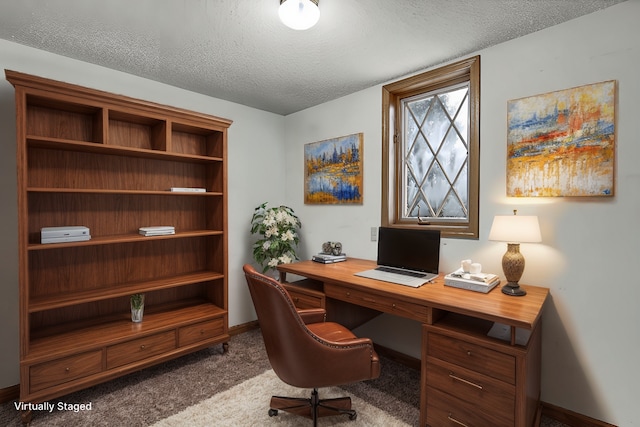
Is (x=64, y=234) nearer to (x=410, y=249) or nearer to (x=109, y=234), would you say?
Answer: (x=109, y=234)

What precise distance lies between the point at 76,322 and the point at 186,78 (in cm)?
216

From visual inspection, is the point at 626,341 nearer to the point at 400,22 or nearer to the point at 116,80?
the point at 400,22

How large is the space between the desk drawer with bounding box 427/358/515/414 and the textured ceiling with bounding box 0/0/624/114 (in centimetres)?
199

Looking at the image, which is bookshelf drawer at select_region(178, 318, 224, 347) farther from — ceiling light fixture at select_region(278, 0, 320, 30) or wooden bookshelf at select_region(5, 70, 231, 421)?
ceiling light fixture at select_region(278, 0, 320, 30)

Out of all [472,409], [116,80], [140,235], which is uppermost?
[116,80]

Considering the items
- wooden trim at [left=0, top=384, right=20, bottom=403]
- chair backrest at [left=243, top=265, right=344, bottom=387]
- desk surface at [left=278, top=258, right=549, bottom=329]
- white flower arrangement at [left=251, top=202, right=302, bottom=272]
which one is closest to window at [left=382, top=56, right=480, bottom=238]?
desk surface at [left=278, top=258, right=549, bottom=329]

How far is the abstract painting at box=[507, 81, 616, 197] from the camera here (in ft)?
5.56

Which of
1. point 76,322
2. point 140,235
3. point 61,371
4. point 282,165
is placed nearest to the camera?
point 61,371

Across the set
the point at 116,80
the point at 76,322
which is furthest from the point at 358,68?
the point at 76,322

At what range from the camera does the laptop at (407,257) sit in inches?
84.1

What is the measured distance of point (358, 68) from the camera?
2.43m

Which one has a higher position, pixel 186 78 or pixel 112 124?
pixel 186 78

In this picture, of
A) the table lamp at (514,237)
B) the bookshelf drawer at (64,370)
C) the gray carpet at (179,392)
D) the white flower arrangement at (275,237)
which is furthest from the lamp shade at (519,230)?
the bookshelf drawer at (64,370)

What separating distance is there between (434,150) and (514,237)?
1056 mm
